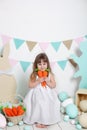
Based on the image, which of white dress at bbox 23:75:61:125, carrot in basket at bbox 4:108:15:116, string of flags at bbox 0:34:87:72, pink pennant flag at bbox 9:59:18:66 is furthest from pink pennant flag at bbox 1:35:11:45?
carrot in basket at bbox 4:108:15:116

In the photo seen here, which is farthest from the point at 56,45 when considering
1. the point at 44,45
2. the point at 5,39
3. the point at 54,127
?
the point at 54,127

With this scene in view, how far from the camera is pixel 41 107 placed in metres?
2.39

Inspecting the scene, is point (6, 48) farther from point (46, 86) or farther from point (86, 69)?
point (86, 69)

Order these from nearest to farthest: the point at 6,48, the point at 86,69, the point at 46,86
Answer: the point at 46,86 < the point at 6,48 < the point at 86,69

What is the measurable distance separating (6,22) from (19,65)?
44 cm

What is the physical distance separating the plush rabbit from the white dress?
313mm

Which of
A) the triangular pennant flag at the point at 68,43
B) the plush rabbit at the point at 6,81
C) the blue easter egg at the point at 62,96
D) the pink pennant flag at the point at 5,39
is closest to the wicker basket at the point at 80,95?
the blue easter egg at the point at 62,96

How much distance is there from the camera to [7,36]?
2.73m

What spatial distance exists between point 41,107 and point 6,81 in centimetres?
51

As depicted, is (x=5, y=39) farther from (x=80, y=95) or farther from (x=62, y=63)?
(x=80, y=95)

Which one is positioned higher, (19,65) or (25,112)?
(19,65)

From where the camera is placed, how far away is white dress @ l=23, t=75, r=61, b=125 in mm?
2387

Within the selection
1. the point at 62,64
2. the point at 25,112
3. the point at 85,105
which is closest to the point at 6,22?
the point at 62,64

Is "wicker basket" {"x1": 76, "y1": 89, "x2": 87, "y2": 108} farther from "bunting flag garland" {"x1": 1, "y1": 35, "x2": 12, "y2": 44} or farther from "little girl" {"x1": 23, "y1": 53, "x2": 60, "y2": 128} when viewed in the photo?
"bunting flag garland" {"x1": 1, "y1": 35, "x2": 12, "y2": 44}
